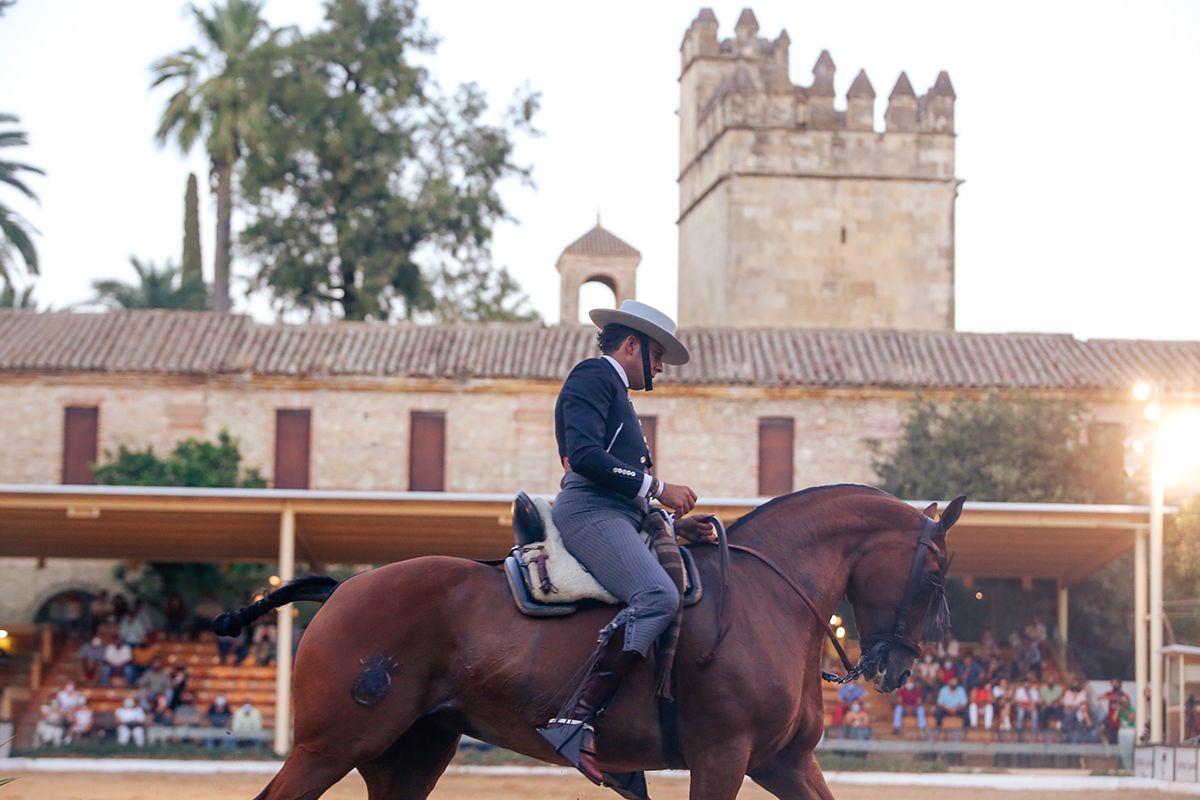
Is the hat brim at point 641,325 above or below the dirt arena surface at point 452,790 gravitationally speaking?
above

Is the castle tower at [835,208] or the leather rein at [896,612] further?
the castle tower at [835,208]

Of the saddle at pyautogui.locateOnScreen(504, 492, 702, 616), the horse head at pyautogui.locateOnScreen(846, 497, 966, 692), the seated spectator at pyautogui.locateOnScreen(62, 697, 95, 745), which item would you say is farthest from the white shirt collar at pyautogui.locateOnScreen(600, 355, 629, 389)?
the seated spectator at pyautogui.locateOnScreen(62, 697, 95, 745)

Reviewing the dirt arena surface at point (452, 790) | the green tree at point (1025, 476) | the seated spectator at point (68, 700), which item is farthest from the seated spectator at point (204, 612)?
the green tree at point (1025, 476)

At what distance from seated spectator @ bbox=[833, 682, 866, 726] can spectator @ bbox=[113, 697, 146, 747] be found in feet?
33.9

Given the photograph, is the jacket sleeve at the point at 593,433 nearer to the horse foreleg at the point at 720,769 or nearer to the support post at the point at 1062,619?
the horse foreleg at the point at 720,769

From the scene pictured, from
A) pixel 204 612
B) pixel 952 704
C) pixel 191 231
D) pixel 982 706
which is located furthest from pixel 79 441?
pixel 982 706

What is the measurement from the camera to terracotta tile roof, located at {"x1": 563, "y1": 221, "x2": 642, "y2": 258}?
2162 inches

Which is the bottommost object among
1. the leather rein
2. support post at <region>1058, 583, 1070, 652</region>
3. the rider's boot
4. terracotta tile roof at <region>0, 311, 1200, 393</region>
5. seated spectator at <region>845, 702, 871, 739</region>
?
seated spectator at <region>845, 702, 871, 739</region>

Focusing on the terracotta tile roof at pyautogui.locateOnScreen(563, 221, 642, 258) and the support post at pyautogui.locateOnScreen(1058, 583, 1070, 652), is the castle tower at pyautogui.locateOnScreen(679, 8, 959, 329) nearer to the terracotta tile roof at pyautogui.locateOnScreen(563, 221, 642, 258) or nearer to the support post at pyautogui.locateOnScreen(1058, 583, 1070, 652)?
the terracotta tile roof at pyautogui.locateOnScreen(563, 221, 642, 258)

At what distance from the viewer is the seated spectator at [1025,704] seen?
27.4 metres

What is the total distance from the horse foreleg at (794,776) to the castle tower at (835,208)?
145ft

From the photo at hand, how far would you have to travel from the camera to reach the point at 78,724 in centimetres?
2573

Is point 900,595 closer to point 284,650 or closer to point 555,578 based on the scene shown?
point 555,578

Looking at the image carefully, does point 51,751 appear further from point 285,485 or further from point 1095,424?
point 1095,424
